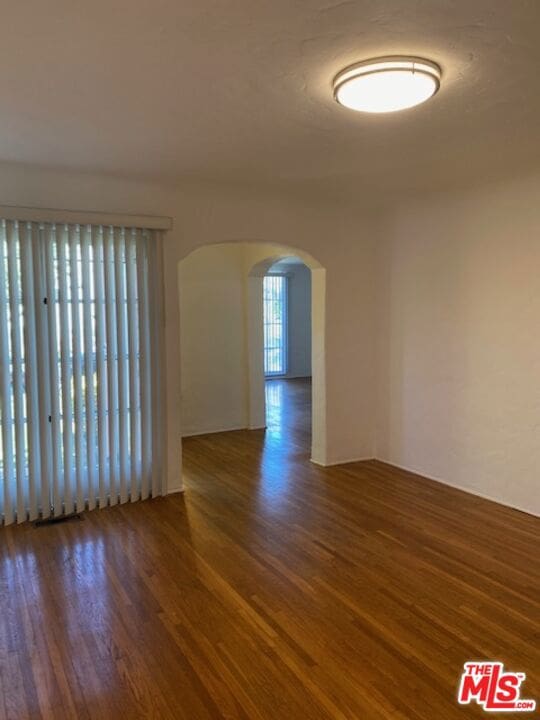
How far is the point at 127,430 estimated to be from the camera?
4.28 meters

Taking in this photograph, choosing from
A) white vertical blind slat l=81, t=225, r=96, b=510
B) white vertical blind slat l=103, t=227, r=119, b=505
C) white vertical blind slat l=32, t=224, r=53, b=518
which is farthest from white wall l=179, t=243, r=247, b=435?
white vertical blind slat l=32, t=224, r=53, b=518

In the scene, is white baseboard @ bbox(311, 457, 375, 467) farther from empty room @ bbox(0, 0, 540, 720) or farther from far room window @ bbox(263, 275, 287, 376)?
far room window @ bbox(263, 275, 287, 376)

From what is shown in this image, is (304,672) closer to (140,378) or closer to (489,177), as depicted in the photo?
(140,378)

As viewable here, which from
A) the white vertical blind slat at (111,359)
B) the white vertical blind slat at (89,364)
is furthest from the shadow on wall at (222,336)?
the white vertical blind slat at (89,364)

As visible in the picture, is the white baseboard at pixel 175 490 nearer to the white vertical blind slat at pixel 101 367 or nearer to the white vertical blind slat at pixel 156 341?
the white vertical blind slat at pixel 156 341

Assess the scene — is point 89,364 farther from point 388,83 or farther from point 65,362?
point 388,83

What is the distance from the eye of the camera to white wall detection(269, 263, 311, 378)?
11891 millimetres

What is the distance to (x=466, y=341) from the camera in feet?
14.8

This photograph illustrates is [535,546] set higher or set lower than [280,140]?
lower

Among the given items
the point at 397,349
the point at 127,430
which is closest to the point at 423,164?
the point at 397,349

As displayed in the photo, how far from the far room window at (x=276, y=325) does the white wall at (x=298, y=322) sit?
4.5 inches

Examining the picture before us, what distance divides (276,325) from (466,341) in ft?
24.7

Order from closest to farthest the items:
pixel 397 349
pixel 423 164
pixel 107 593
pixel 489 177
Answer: pixel 107 593 < pixel 423 164 < pixel 489 177 < pixel 397 349

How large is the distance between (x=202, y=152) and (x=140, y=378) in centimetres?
184
